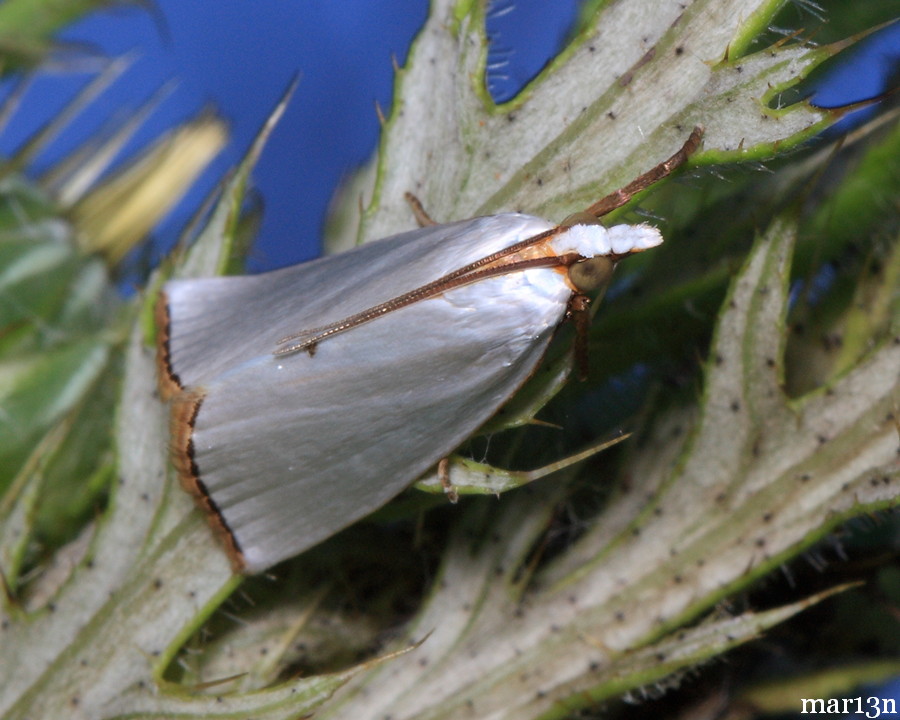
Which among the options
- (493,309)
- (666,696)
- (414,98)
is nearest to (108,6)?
(414,98)

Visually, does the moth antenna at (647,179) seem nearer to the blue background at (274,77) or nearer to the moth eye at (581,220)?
the moth eye at (581,220)

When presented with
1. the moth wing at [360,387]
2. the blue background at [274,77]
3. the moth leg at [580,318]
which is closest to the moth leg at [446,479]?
the moth wing at [360,387]

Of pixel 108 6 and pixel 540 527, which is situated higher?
pixel 108 6

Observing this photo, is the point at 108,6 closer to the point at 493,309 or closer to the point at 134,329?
the point at 134,329

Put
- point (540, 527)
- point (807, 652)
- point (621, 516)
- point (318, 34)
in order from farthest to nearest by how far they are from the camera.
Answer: point (318, 34), point (807, 652), point (621, 516), point (540, 527)

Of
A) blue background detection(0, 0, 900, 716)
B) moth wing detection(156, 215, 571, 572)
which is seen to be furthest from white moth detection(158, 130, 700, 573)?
blue background detection(0, 0, 900, 716)

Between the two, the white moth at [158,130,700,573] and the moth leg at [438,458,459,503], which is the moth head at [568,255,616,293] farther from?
the moth leg at [438,458,459,503]
